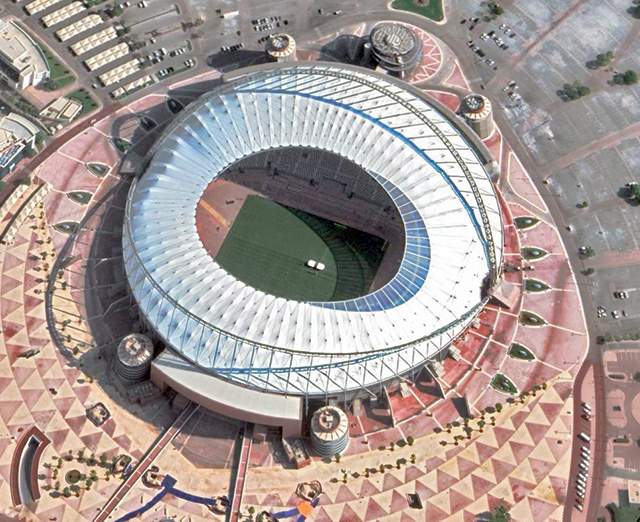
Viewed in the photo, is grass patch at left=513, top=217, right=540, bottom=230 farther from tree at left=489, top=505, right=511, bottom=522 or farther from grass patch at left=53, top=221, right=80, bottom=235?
grass patch at left=53, top=221, right=80, bottom=235

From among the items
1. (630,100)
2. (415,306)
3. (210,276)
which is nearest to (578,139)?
(630,100)

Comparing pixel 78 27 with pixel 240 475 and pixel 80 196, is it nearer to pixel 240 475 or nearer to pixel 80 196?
pixel 80 196

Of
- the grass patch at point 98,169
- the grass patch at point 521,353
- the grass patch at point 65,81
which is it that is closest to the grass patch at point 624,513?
the grass patch at point 521,353

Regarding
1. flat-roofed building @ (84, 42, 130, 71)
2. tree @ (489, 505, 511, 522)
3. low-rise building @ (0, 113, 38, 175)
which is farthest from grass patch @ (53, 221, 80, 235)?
tree @ (489, 505, 511, 522)

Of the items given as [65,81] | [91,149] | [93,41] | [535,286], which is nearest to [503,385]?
[535,286]

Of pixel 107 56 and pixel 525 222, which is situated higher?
pixel 107 56
